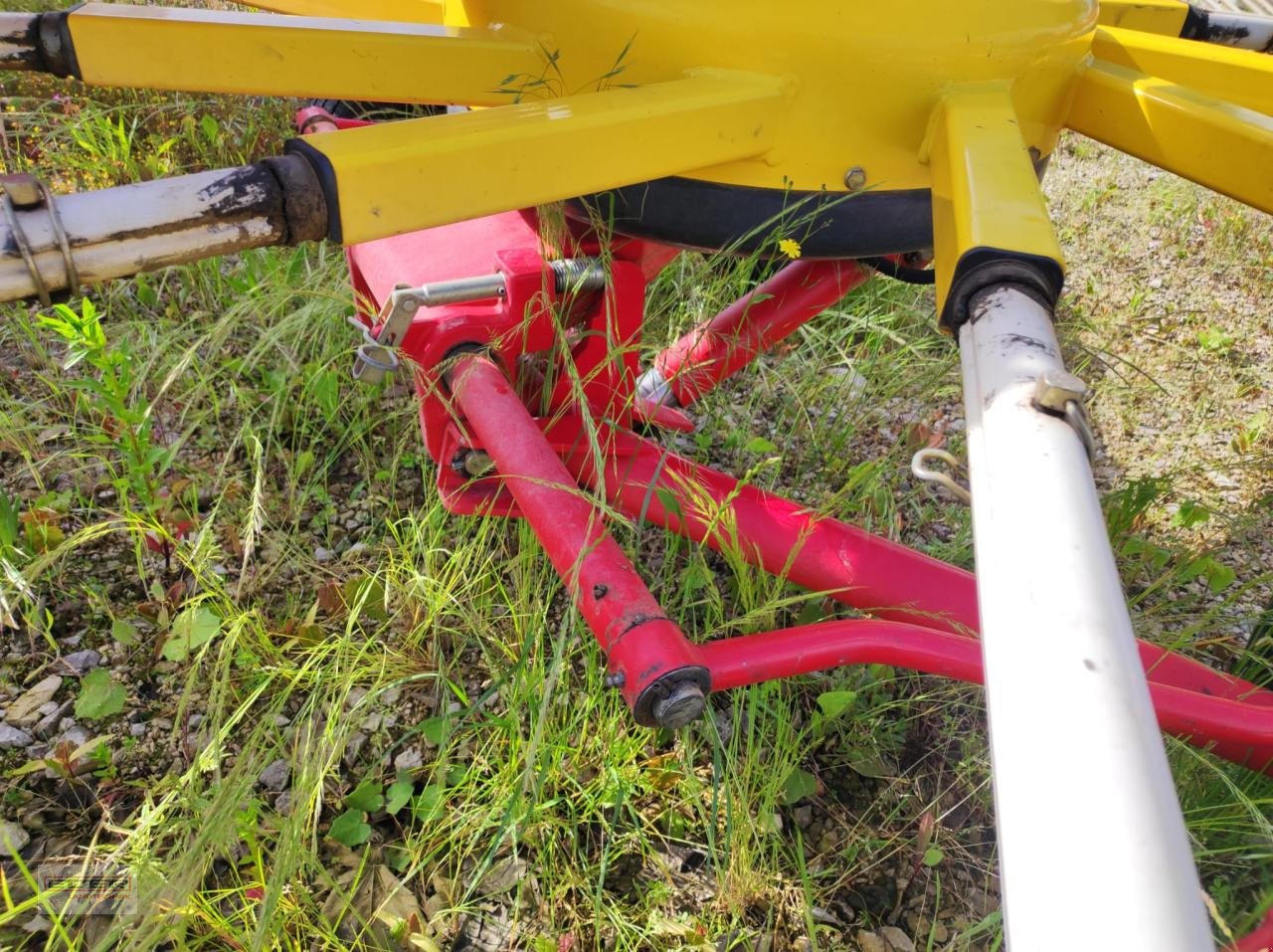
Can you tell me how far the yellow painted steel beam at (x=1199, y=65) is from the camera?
1.13 m

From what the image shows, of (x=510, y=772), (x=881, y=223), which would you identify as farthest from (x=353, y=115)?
(x=510, y=772)

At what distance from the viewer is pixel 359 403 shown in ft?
5.54

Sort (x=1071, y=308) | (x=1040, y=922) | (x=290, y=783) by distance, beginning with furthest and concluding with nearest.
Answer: (x=1071, y=308) → (x=290, y=783) → (x=1040, y=922)

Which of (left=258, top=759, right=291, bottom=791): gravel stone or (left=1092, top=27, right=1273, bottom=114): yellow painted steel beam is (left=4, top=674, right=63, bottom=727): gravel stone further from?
(left=1092, top=27, right=1273, bottom=114): yellow painted steel beam

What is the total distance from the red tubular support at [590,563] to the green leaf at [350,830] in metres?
0.42

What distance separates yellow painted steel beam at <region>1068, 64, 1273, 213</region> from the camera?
3.06 ft

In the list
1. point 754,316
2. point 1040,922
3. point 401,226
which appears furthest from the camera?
point 754,316

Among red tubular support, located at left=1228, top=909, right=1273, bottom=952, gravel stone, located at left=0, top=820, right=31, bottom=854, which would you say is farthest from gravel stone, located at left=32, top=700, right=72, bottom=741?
red tubular support, located at left=1228, top=909, right=1273, bottom=952

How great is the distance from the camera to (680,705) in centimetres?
93

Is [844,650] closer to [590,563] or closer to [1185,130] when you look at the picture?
[590,563]

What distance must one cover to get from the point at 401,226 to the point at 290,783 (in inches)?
31.0

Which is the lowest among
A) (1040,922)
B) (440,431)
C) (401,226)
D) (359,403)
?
(359,403)

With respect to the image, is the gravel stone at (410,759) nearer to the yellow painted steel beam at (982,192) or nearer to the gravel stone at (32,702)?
the gravel stone at (32,702)

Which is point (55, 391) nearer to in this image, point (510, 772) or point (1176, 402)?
point (510, 772)
